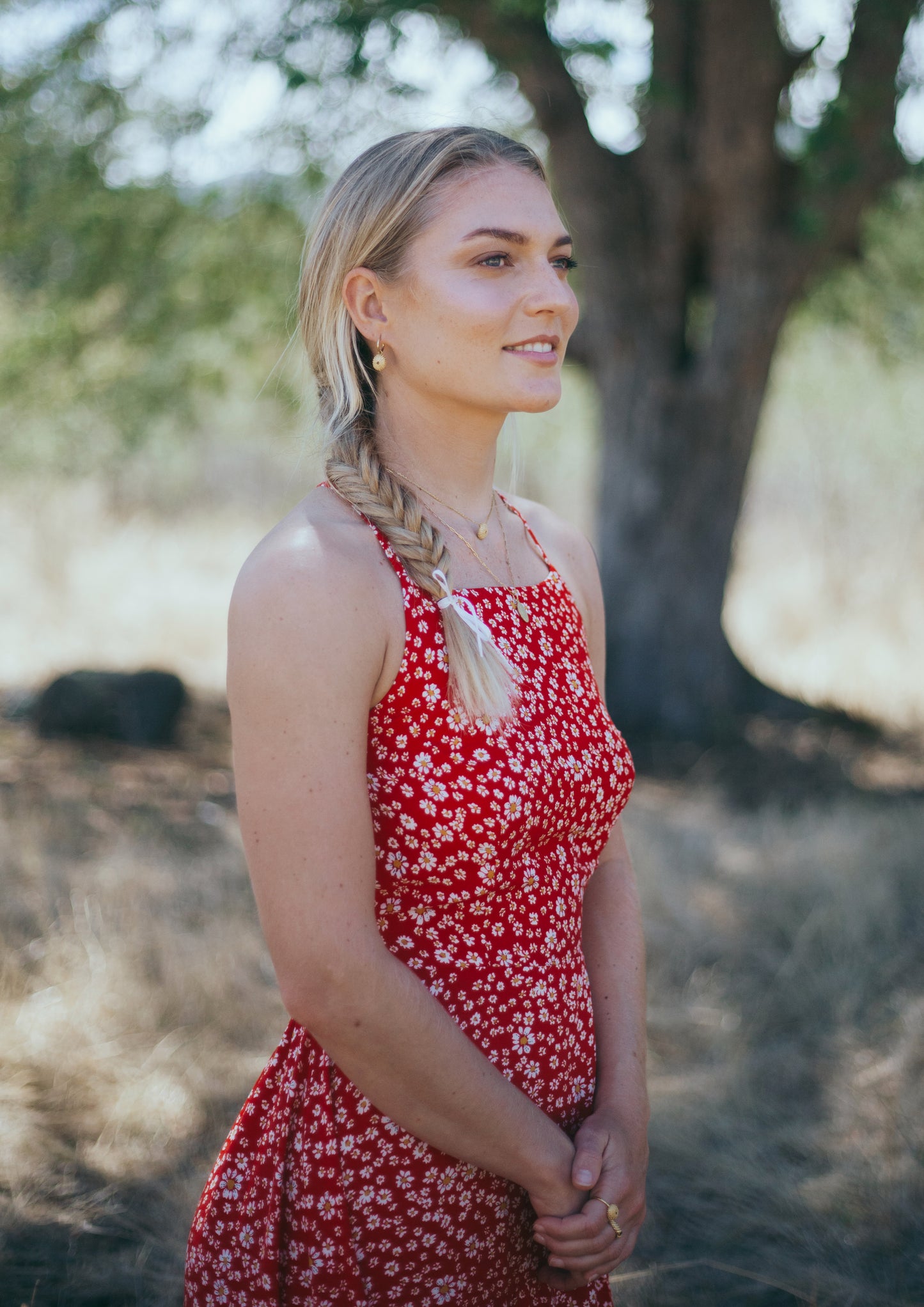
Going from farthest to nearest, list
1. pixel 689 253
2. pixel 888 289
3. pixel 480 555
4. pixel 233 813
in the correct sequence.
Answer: pixel 888 289 < pixel 689 253 < pixel 233 813 < pixel 480 555

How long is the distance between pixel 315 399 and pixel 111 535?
1099cm

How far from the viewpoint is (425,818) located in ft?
4.34

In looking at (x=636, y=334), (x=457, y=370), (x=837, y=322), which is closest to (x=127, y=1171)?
(x=457, y=370)

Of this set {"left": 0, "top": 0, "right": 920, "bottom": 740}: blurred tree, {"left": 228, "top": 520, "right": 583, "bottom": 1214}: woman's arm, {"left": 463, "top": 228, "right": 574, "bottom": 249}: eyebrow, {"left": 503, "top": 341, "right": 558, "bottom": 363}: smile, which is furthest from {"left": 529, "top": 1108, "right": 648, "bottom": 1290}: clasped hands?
{"left": 0, "top": 0, "right": 920, "bottom": 740}: blurred tree

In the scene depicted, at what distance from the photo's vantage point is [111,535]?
12.0 m

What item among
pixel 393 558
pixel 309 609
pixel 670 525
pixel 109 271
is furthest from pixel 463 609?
pixel 109 271

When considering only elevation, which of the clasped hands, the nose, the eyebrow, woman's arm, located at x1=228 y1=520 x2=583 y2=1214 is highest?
the eyebrow

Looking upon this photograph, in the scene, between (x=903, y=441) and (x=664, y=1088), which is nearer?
Result: (x=664, y=1088)

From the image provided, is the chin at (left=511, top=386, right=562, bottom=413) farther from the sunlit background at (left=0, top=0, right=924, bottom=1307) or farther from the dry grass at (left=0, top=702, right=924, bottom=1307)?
the dry grass at (left=0, top=702, right=924, bottom=1307)

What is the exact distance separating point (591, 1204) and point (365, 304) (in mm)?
1289

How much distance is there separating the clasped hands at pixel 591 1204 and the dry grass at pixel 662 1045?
0.98 metres

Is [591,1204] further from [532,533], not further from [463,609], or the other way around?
[532,533]

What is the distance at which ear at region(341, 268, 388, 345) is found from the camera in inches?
60.7

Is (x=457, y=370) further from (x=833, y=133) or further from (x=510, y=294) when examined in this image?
(x=833, y=133)
